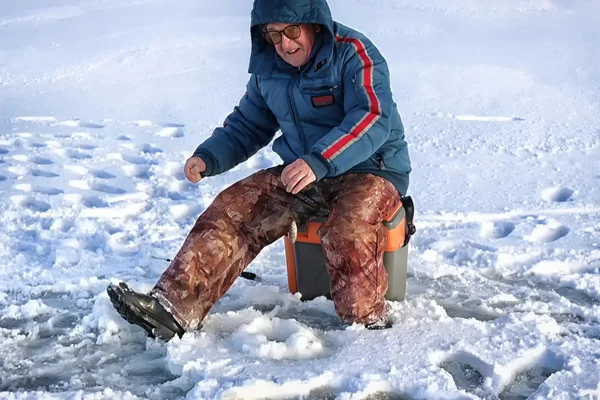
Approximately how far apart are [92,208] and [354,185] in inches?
66.4

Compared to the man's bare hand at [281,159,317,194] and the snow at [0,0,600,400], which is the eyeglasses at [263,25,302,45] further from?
the snow at [0,0,600,400]

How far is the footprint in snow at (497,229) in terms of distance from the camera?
3377mm

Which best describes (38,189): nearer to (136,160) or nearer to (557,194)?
(136,160)

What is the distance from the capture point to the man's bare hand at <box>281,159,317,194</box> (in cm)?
237

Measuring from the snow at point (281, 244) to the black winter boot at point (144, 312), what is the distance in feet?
0.16

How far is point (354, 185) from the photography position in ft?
8.57

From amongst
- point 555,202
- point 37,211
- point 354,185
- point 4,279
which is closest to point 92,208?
point 37,211

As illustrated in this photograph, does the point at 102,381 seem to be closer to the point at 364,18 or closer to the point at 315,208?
the point at 315,208

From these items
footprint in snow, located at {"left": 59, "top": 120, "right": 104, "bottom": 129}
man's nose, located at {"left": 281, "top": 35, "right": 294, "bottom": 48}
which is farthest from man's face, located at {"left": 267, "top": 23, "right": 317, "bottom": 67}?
footprint in snow, located at {"left": 59, "top": 120, "right": 104, "bottom": 129}

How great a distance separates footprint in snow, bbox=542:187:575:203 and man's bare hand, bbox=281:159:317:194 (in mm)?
1763

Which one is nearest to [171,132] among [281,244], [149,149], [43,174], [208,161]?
[149,149]

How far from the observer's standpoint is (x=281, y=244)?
11.2 feet

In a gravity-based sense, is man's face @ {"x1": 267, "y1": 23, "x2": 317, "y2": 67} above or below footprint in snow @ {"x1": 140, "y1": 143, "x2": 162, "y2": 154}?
above

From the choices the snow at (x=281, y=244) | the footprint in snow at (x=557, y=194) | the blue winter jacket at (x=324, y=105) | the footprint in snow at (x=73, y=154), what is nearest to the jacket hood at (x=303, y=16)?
the blue winter jacket at (x=324, y=105)
